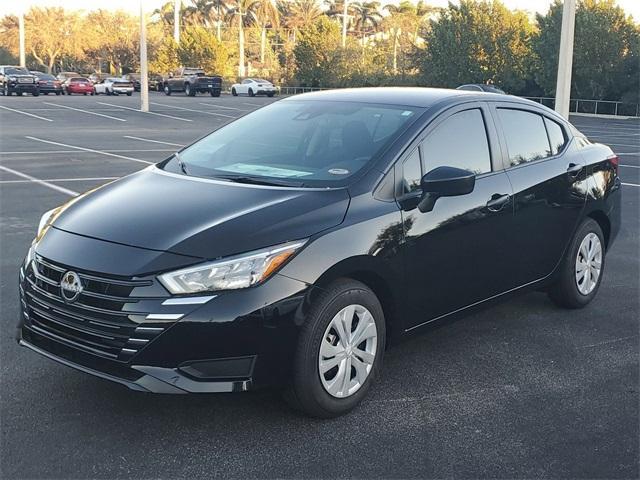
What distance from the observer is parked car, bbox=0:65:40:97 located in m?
46.6

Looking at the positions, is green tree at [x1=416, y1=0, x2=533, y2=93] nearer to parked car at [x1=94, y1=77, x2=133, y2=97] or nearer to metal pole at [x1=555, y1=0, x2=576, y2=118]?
parked car at [x1=94, y1=77, x2=133, y2=97]

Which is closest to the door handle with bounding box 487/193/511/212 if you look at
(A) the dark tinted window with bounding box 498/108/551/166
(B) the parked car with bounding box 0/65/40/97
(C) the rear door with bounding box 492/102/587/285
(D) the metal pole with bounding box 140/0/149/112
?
(C) the rear door with bounding box 492/102/587/285

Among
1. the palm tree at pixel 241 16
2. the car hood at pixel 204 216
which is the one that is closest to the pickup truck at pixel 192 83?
the palm tree at pixel 241 16

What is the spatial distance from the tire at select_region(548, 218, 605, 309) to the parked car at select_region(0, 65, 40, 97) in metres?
46.4

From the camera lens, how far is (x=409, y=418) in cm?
397

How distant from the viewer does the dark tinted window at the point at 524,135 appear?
17.1 feet

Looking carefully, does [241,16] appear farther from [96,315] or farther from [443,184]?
[96,315]

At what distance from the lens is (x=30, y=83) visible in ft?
155

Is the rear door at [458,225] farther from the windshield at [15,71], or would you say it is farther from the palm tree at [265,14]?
the palm tree at [265,14]

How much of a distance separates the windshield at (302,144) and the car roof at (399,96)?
0.09 m

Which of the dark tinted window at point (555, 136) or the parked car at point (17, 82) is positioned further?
the parked car at point (17, 82)

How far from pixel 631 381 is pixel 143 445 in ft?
9.35

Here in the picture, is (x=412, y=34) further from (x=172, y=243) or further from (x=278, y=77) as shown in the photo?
(x=172, y=243)

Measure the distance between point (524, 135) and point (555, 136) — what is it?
497 millimetres
